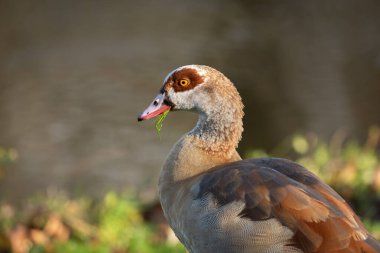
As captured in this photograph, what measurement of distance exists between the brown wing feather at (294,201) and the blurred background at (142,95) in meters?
1.69

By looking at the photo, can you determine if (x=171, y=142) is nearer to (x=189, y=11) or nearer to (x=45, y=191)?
(x=45, y=191)

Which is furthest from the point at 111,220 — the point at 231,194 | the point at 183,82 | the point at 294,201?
the point at 294,201

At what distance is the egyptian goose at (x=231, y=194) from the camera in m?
3.64

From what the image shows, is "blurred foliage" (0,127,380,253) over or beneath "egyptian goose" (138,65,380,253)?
beneath

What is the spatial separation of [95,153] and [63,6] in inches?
275

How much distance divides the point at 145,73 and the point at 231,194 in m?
8.57

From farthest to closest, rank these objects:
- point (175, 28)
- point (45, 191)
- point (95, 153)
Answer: point (175, 28) < point (95, 153) < point (45, 191)

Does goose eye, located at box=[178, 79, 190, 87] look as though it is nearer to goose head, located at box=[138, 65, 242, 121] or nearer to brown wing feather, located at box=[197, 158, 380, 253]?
goose head, located at box=[138, 65, 242, 121]

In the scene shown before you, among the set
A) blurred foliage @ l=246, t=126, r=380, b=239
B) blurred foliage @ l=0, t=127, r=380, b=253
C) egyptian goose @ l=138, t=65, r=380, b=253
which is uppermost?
egyptian goose @ l=138, t=65, r=380, b=253

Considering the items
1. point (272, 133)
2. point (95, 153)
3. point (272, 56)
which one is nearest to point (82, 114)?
point (95, 153)

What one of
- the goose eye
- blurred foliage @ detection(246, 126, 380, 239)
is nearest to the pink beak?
the goose eye

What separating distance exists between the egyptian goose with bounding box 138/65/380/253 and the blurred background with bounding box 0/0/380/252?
1351 mm

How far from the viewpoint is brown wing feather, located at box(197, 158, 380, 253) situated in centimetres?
358

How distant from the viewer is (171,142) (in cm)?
970
